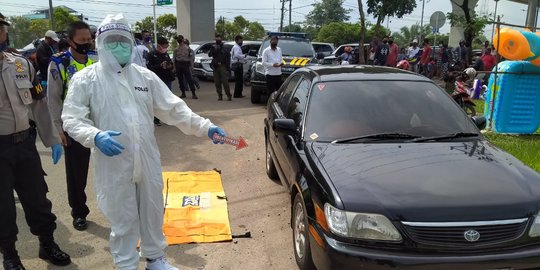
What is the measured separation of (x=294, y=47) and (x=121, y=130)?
31.3ft

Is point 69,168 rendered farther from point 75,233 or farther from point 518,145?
point 518,145

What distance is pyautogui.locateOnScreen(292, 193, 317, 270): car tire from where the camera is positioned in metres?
2.97

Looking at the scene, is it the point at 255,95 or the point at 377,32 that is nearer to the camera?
the point at 255,95

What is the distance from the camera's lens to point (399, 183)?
2699 mm

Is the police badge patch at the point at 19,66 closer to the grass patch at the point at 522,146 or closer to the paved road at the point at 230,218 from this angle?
the paved road at the point at 230,218

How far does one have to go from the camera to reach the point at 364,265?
240cm

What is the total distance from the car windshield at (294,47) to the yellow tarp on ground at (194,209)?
22.0 ft

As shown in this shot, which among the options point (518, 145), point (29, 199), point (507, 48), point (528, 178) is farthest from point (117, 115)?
point (507, 48)

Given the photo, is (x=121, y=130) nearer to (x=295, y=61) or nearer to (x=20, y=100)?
(x=20, y=100)

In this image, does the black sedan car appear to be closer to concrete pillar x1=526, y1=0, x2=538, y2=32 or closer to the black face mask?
the black face mask

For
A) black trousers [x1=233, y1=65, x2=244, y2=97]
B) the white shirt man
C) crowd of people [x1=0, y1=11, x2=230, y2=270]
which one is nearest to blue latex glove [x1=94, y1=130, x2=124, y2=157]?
crowd of people [x1=0, y1=11, x2=230, y2=270]

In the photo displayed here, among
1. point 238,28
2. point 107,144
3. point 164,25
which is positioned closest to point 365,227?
point 107,144

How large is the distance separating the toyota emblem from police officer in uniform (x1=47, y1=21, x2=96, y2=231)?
315 centimetres

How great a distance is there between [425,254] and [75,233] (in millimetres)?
3117
